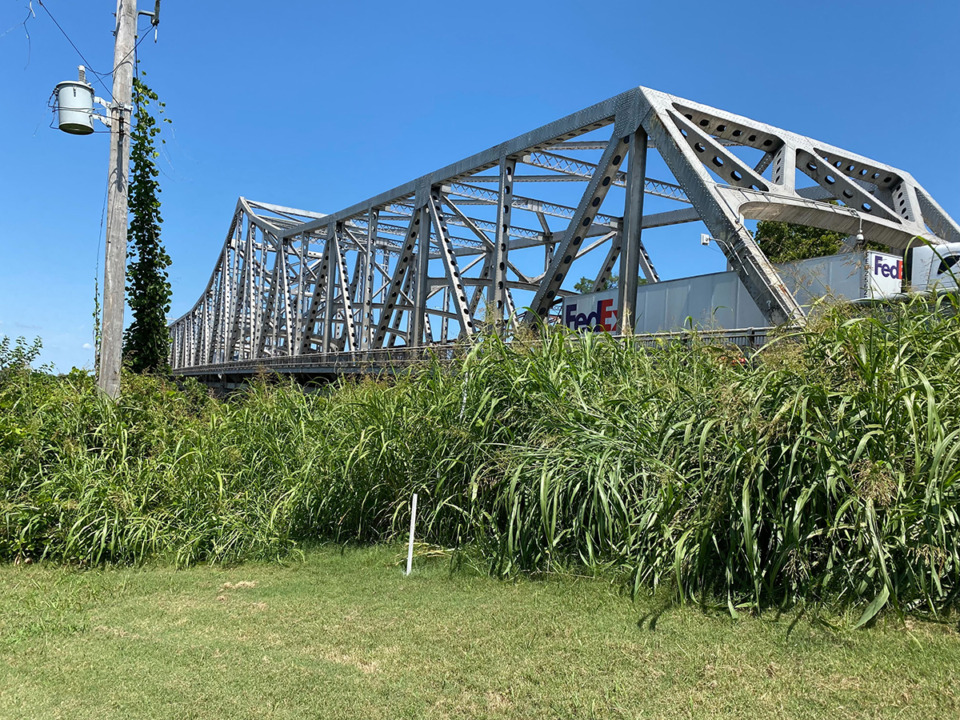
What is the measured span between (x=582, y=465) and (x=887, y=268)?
1128 centimetres

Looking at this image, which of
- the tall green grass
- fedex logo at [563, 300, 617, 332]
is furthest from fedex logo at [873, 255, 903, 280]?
the tall green grass

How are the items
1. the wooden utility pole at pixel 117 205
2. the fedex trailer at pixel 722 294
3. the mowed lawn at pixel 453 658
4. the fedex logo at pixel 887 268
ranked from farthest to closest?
the fedex logo at pixel 887 268 < the fedex trailer at pixel 722 294 < the wooden utility pole at pixel 117 205 < the mowed lawn at pixel 453 658

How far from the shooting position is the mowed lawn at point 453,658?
3.73 m

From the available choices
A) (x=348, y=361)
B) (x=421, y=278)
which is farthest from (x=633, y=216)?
(x=348, y=361)

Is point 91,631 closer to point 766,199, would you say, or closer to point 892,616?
point 892,616

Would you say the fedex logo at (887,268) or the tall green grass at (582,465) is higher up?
the fedex logo at (887,268)

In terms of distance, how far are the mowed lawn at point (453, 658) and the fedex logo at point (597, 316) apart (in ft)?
45.1

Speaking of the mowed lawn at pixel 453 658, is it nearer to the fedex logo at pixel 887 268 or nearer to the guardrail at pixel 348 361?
the guardrail at pixel 348 361

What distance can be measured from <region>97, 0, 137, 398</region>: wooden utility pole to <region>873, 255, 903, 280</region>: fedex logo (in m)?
12.5

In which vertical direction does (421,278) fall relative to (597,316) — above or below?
above

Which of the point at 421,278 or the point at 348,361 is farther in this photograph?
the point at 348,361

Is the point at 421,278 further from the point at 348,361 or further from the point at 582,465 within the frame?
the point at 582,465

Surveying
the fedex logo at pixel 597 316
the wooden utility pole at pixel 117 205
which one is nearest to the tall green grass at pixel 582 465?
the wooden utility pole at pixel 117 205

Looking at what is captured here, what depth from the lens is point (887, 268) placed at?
14406mm
